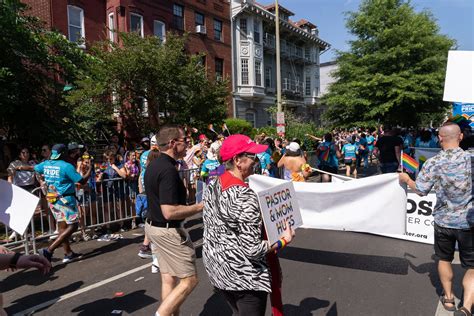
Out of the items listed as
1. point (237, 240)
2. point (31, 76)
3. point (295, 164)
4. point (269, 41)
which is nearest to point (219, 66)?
point (269, 41)

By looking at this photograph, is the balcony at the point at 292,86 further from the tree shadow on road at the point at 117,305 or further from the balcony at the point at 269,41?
the tree shadow on road at the point at 117,305

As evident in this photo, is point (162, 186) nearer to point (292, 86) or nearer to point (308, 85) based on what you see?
point (292, 86)

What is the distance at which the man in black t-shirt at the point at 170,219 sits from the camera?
9.98ft

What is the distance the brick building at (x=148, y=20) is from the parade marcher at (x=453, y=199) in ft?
48.8

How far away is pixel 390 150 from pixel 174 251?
8.17 meters

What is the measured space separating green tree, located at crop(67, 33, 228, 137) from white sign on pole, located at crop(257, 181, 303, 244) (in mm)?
12094

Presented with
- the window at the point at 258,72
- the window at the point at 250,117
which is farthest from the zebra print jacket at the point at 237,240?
the window at the point at 258,72

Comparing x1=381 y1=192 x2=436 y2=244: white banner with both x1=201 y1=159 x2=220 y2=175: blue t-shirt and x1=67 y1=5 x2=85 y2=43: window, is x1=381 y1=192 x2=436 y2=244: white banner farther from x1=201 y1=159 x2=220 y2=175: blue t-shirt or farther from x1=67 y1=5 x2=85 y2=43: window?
x1=67 y1=5 x2=85 y2=43: window

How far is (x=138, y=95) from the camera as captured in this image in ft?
52.8

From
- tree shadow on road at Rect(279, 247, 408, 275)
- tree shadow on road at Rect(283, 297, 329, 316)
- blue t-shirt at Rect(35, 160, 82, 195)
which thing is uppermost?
blue t-shirt at Rect(35, 160, 82, 195)

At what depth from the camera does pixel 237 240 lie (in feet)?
7.91

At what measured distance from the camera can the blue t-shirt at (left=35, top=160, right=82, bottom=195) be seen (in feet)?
18.3

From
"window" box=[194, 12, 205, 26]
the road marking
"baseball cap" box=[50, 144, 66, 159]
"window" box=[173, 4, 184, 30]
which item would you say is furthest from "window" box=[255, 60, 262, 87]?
the road marking

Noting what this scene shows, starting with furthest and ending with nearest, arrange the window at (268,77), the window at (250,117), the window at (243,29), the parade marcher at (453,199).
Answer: the window at (268,77) → the window at (250,117) → the window at (243,29) → the parade marcher at (453,199)
